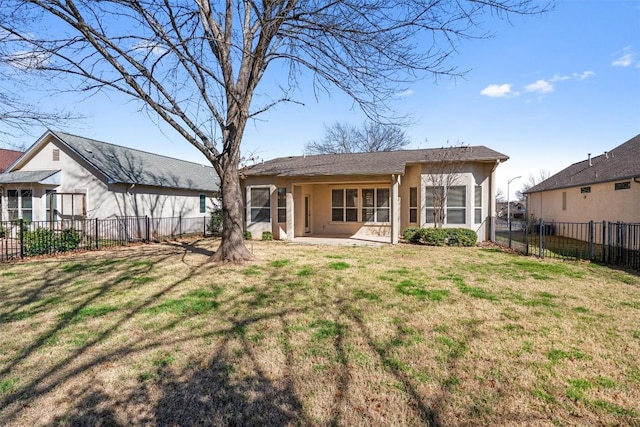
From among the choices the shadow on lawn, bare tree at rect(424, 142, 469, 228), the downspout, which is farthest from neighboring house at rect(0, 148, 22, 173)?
the downspout

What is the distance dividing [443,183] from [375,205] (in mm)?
3240

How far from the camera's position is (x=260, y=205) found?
50.6 feet

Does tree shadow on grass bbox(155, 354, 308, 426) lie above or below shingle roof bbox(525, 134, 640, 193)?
below

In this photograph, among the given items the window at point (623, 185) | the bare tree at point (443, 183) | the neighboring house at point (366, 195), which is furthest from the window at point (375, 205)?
the window at point (623, 185)

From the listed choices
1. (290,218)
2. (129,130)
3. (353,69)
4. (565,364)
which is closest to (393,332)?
(565,364)

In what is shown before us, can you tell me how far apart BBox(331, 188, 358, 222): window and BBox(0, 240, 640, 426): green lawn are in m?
8.53

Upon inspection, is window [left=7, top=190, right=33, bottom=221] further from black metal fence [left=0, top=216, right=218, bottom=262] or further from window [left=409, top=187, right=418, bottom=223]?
window [left=409, top=187, right=418, bottom=223]

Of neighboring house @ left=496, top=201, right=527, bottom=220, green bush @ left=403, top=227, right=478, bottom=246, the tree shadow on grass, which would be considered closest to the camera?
the tree shadow on grass

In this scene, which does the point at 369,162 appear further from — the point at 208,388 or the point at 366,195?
the point at 208,388

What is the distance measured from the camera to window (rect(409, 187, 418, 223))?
48.3 feet

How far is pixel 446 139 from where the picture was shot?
51.5ft

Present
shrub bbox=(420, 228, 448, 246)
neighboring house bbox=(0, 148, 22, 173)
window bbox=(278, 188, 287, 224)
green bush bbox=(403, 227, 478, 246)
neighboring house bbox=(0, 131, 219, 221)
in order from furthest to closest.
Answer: neighboring house bbox=(0, 148, 22, 173) < neighboring house bbox=(0, 131, 219, 221) < window bbox=(278, 188, 287, 224) < shrub bbox=(420, 228, 448, 246) < green bush bbox=(403, 227, 478, 246)

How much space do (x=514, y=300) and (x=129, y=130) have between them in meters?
12.9

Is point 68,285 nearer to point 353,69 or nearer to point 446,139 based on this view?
point 353,69
